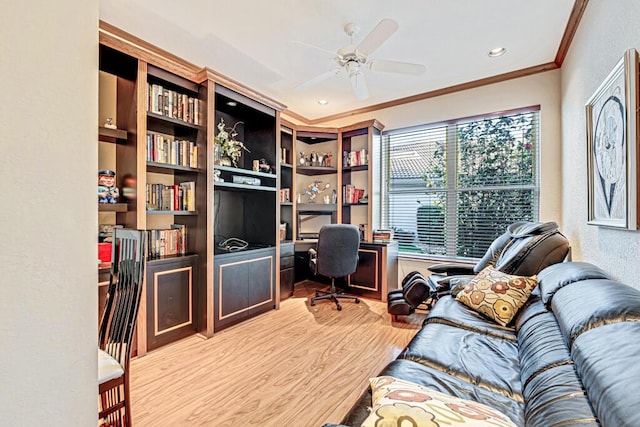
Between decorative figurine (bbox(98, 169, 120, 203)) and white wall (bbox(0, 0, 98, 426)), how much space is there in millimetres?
Result: 2216

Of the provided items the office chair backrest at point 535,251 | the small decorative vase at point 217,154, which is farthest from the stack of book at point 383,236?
the small decorative vase at point 217,154

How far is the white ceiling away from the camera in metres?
2.24

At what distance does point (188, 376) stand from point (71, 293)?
1.97 metres

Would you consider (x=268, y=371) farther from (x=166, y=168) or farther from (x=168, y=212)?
(x=166, y=168)

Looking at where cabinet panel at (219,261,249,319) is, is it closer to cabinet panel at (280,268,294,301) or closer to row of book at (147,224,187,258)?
row of book at (147,224,187,258)

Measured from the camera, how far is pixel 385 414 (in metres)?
0.69

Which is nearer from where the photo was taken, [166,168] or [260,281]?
[166,168]

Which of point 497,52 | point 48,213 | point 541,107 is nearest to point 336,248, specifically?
point 497,52

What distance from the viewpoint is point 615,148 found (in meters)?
1.57

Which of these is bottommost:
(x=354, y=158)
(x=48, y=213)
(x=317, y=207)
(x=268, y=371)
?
(x=268, y=371)

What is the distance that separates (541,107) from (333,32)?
2.46 meters

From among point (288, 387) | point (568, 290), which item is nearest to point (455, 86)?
point (568, 290)

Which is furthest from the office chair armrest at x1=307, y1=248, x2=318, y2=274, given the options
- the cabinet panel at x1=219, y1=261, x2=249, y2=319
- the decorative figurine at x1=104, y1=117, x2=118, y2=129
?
the decorative figurine at x1=104, y1=117, x2=118, y2=129

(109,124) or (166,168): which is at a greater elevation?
(109,124)
